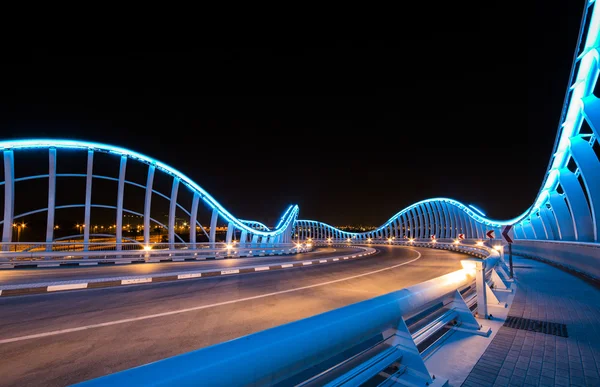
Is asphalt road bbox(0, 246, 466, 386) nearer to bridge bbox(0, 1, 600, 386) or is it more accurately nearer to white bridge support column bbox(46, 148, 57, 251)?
bridge bbox(0, 1, 600, 386)

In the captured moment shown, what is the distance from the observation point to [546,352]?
4.27 metres

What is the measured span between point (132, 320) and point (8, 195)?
13.5m

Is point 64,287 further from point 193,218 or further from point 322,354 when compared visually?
point 193,218

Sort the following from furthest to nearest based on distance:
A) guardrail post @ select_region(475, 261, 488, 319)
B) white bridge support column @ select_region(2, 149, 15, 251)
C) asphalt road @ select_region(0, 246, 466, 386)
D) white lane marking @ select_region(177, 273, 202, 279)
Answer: white bridge support column @ select_region(2, 149, 15, 251) < white lane marking @ select_region(177, 273, 202, 279) < guardrail post @ select_region(475, 261, 488, 319) < asphalt road @ select_region(0, 246, 466, 386)

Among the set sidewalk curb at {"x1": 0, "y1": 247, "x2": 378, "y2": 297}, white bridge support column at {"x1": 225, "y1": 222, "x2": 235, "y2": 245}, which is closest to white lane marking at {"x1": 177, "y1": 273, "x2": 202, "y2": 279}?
sidewalk curb at {"x1": 0, "y1": 247, "x2": 378, "y2": 297}

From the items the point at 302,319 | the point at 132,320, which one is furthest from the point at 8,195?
the point at 302,319

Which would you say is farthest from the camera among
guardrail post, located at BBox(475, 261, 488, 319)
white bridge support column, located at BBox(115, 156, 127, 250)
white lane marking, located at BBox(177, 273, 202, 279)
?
white bridge support column, located at BBox(115, 156, 127, 250)

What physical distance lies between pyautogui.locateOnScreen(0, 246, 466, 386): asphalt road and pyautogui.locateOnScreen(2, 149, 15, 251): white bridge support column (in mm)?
8275

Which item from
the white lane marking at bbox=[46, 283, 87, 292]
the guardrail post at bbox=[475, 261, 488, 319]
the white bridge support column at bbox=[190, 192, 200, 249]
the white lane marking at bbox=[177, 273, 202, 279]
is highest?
the white bridge support column at bbox=[190, 192, 200, 249]

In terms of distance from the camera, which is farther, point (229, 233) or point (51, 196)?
point (229, 233)

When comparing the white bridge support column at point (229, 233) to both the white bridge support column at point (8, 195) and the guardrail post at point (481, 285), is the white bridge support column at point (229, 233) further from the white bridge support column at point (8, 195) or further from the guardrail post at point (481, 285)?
the guardrail post at point (481, 285)

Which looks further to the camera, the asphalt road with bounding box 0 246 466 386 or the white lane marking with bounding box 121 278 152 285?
the white lane marking with bounding box 121 278 152 285

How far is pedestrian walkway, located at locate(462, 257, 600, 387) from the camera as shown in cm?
346

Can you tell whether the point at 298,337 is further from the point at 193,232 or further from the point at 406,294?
the point at 193,232
